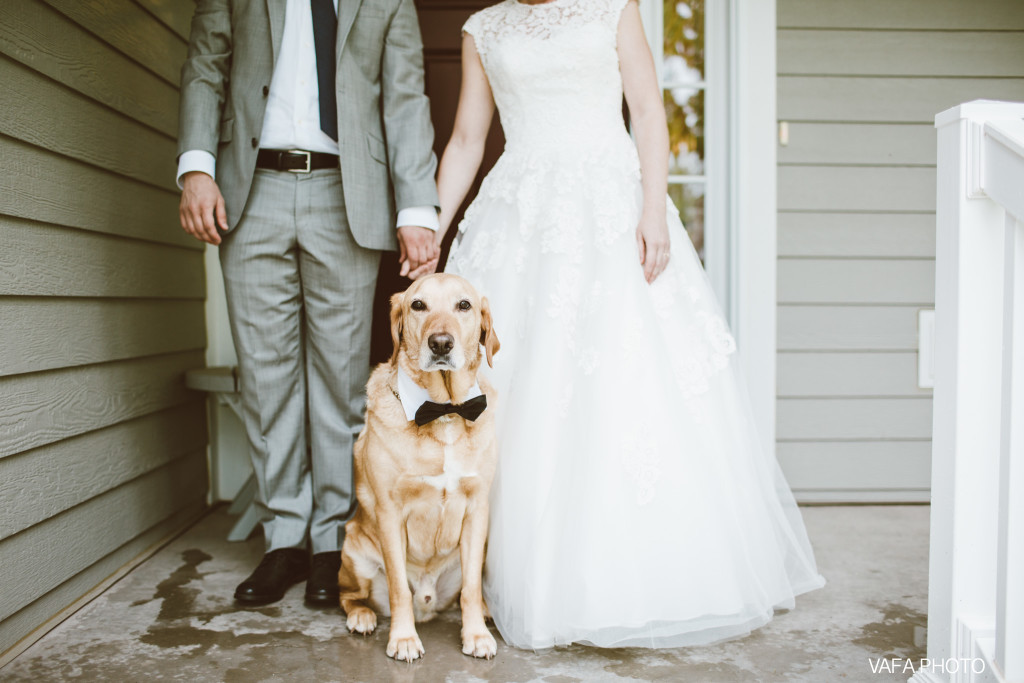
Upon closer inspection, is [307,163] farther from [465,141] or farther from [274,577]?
[274,577]

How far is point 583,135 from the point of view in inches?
83.6

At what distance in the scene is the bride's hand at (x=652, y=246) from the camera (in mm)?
1999

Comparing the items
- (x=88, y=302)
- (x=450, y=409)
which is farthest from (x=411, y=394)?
(x=88, y=302)

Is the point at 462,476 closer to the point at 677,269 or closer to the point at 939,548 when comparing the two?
the point at 677,269

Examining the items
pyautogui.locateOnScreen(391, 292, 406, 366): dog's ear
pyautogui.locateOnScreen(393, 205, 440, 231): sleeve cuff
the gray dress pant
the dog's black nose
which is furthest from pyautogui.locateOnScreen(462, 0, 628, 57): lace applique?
the dog's black nose

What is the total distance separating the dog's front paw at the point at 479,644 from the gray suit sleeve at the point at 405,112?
116cm

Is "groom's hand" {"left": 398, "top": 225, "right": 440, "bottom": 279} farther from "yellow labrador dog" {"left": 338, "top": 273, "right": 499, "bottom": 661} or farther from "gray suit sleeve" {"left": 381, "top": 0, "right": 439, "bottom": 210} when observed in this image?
"yellow labrador dog" {"left": 338, "top": 273, "right": 499, "bottom": 661}

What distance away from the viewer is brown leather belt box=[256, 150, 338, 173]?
7.11 feet

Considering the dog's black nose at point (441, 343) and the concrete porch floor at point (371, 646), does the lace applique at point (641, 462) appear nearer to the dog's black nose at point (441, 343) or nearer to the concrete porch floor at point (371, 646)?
the concrete porch floor at point (371, 646)

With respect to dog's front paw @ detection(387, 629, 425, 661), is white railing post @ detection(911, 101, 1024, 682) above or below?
above

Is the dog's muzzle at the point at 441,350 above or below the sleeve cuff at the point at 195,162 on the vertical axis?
below

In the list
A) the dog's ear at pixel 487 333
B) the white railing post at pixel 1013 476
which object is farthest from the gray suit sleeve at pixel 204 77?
the white railing post at pixel 1013 476

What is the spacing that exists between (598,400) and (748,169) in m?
1.47

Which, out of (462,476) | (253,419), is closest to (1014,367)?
(462,476)
